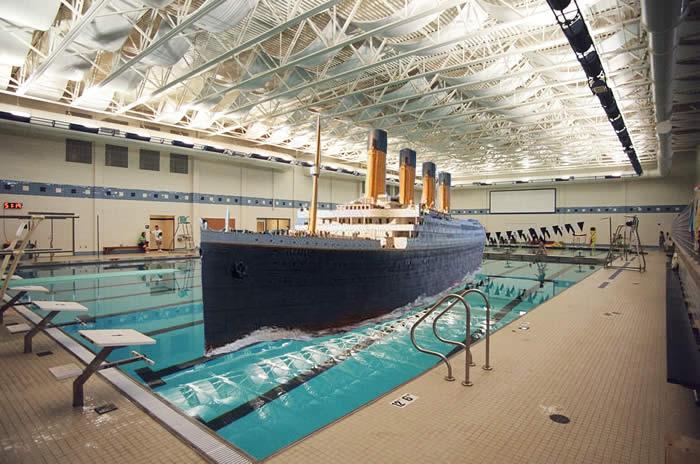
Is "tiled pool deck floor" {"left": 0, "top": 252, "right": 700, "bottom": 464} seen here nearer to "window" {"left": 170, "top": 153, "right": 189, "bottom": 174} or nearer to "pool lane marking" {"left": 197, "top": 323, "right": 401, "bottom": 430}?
"pool lane marking" {"left": 197, "top": 323, "right": 401, "bottom": 430}

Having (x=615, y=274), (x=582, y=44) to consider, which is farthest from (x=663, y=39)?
(x=615, y=274)

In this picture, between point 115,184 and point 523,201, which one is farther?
point 523,201

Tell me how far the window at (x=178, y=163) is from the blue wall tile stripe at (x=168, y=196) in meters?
1.24

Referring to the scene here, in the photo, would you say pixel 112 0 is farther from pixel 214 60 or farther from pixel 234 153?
pixel 234 153

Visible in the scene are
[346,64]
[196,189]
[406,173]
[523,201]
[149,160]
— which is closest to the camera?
[346,64]

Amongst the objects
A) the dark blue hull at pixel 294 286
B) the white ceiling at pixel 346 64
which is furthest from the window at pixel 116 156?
the dark blue hull at pixel 294 286

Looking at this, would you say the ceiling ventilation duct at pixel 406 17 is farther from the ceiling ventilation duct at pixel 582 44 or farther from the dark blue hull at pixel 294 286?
the dark blue hull at pixel 294 286

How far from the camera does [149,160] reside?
19.6m

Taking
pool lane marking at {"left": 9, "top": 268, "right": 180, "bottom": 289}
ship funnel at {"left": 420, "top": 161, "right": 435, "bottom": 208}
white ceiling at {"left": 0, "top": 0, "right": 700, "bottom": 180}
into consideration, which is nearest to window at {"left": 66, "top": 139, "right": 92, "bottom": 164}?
white ceiling at {"left": 0, "top": 0, "right": 700, "bottom": 180}

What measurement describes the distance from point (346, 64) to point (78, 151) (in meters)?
13.7

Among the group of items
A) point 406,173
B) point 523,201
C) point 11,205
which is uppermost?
point 523,201

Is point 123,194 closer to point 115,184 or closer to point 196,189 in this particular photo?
point 115,184

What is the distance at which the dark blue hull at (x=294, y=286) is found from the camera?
5.80 m

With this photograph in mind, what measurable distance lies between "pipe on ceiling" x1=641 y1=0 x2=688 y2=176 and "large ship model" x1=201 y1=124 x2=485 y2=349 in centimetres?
575
